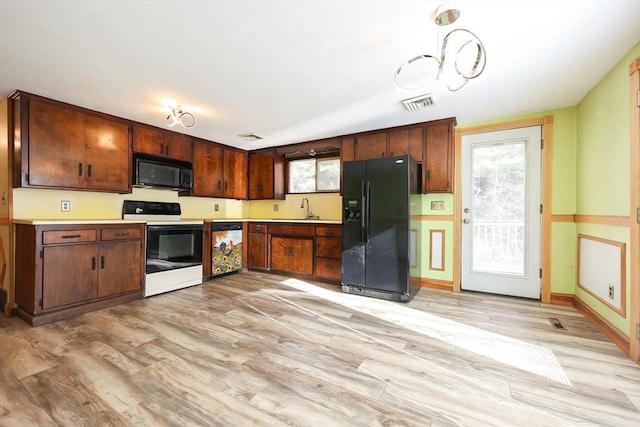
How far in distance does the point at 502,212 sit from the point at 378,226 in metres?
1.52

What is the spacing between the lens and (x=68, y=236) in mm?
2623

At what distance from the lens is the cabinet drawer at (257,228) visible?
4535mm

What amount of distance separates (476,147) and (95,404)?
4183 millimetres

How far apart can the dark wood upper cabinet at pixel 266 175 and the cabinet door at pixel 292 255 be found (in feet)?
2.89

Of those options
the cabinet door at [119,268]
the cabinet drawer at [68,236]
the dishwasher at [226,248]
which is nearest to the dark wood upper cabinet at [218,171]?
the dishwasher at [226,248]

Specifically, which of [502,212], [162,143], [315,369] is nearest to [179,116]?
[162,143]

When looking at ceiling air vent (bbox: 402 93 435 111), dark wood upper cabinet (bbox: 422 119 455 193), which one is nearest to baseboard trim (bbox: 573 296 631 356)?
dark wood upper cabinet (bbox: 422 119 455 193)

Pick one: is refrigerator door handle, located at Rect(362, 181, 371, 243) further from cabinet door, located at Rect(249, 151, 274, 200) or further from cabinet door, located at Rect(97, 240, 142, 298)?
cabinet door, located at Rect(97, 240, 142, 298)

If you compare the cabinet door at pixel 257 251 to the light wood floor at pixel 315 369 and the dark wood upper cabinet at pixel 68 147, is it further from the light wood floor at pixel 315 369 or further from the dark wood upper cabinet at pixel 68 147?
the dark wood upper cabinet at pixel 68 147

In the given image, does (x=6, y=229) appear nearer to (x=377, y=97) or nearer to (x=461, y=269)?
(x=377, y=97)

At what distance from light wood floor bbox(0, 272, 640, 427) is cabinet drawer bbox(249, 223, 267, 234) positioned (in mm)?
1844

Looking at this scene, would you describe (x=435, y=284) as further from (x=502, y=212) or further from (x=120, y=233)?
(x=120, y=233)

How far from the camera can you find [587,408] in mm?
1411

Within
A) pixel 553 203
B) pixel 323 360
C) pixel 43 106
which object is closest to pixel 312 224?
pixel 323 360
